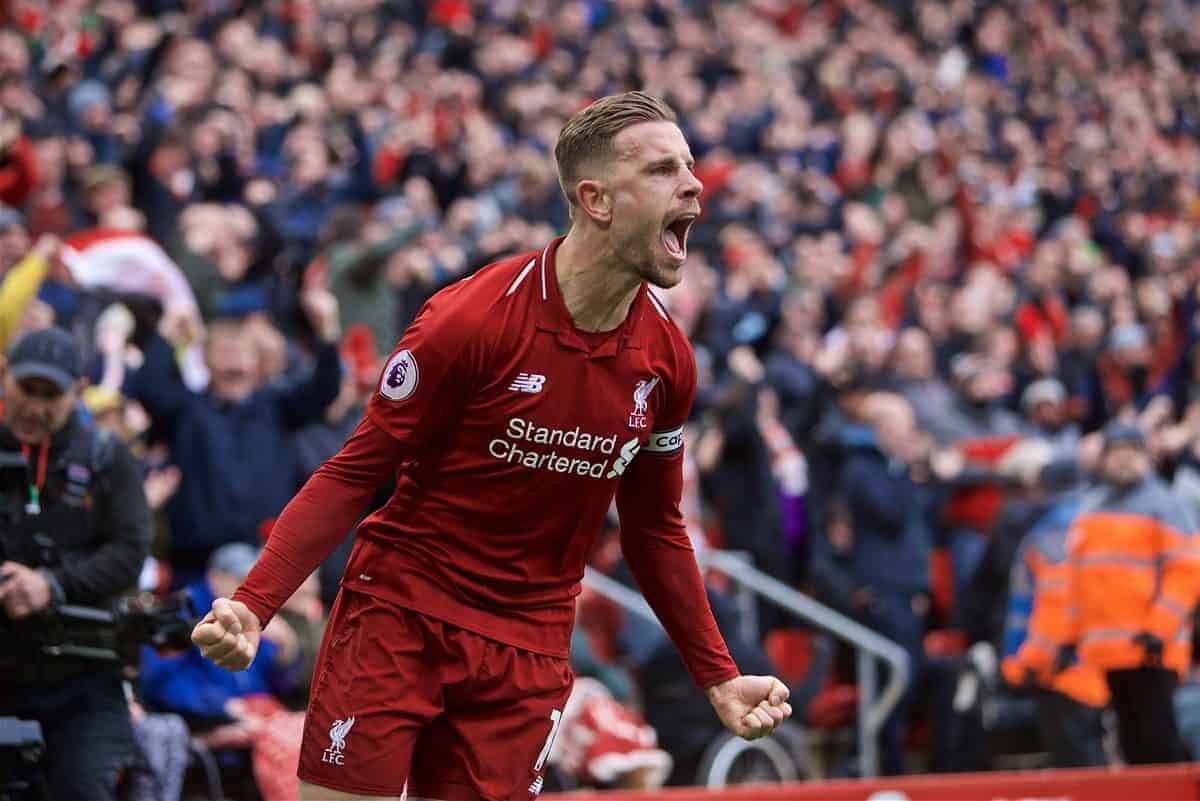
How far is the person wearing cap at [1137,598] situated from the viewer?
991cm

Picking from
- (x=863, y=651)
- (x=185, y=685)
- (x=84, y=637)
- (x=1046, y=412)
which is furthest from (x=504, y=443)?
(x=1046, y=412)

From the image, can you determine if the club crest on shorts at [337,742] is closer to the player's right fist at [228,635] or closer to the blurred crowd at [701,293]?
the player's right fist at [228,635]

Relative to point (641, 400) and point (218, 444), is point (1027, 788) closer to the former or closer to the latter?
point (218, 444)

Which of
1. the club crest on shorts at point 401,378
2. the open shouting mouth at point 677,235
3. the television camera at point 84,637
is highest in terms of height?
the open shouting mouth at point 677,235

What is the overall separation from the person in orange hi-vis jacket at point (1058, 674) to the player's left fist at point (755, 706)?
5986mm

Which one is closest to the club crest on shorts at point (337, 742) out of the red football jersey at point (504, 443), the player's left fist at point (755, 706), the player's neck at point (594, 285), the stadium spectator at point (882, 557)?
the red football jersey at point (504, 443)

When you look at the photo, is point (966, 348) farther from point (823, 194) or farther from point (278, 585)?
point (278, 585)

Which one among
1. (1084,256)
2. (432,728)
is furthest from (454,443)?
(1084,256)

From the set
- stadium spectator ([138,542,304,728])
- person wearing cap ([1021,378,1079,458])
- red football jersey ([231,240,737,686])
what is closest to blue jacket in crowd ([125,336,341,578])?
stadium spectator ([138,542,304,728])

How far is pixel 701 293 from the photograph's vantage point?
1348cm

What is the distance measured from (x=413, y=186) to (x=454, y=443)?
892 centimetres

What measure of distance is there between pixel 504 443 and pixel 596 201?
59cm

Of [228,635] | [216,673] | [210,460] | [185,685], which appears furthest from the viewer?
[210,460]

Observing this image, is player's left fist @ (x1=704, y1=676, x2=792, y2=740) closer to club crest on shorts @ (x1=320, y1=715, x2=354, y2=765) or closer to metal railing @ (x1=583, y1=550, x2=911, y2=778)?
club crest on shorts @ (x1=320, y1=715, x2=354, y2=765)
